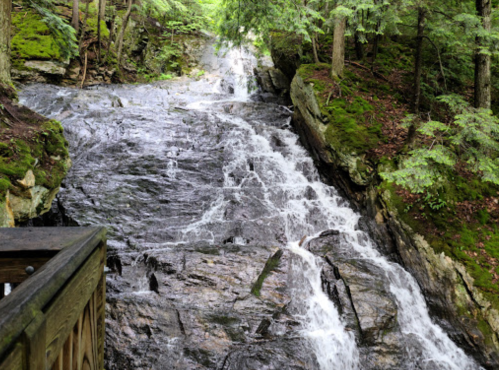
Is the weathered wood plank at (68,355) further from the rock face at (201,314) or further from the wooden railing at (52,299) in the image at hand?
the rock face at (201,314)

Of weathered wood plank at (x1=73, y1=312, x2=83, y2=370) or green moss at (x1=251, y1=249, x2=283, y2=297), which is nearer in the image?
weathered wood plank at (x1=73, y1=312, x2=83, y2=370)

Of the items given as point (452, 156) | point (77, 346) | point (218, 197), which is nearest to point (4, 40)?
point (218, 197)

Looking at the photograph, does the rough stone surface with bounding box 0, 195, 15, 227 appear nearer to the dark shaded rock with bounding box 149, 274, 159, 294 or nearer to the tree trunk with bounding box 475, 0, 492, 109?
the dark shaded rock with bounding box 149, 274, 159, 294

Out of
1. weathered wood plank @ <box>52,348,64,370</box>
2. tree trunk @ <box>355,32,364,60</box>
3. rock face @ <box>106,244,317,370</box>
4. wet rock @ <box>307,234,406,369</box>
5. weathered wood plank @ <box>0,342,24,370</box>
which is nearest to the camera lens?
weathered wood plank @ <box>0,342,24,370</box>

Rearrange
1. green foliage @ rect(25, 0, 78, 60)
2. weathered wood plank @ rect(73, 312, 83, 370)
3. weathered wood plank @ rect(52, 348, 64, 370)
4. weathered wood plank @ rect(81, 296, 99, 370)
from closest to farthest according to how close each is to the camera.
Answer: weathered wood plank @ rect(52, 348, 64, 370) < weathered wood plank @ rect(73, 312, 83, 370) < weathered wood plank @ rect(81, 296, 99, 370) < green foliage @ rect(25, 0, 78, 60)

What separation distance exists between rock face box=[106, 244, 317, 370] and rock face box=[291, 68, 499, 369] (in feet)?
8.74

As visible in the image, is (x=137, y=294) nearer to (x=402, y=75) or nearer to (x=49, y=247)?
(x=49, y=247)

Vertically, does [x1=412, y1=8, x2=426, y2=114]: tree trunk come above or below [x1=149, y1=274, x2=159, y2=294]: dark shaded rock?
above

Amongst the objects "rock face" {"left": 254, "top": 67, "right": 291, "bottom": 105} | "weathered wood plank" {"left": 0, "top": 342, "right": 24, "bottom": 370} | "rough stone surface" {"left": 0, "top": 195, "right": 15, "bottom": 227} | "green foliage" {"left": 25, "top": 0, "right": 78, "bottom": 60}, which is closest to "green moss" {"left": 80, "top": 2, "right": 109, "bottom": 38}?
"green foliage" {"left": 25, "top": 0, "right": 78, "bottom": 60}

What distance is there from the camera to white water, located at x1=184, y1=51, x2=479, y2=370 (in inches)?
186

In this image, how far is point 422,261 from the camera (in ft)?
19.0

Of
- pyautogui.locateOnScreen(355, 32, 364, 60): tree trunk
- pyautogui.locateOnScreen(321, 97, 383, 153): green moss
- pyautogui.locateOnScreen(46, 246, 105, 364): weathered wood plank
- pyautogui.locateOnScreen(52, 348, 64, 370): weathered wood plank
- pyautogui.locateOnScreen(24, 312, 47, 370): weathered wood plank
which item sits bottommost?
pyautogui.locateOnScreen(52, 348, 64, 370): weathered wood plank

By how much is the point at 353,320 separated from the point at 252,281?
1.96 metres

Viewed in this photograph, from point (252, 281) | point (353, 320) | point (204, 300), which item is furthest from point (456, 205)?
point (204, 300)
